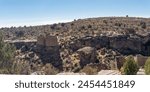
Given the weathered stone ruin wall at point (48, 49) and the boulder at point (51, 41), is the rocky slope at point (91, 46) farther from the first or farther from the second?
the boulder at point (51, 41)

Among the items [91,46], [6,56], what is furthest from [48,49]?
[6,56]

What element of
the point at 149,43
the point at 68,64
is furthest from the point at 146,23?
the point at 68,64

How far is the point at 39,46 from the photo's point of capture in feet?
164

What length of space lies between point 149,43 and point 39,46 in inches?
570

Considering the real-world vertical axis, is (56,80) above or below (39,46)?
above

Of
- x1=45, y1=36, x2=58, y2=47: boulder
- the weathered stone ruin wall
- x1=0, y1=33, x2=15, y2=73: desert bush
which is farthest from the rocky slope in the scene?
x1=0, y1=33, x2=15, y2=73: desert bush

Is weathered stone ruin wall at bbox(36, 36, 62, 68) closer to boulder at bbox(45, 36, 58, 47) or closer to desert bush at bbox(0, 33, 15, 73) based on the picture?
boulder at bbox(45, 36, 58, 47)

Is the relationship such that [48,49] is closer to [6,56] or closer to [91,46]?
[91,46]

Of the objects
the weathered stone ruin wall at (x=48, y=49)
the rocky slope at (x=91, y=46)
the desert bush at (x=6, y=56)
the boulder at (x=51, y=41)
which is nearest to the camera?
the desert bush at (x=6, y=56)


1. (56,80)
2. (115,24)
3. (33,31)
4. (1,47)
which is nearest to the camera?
(56,80)

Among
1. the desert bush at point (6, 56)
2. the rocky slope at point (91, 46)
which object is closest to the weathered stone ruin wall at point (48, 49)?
the rocky slope at point (91, 46)

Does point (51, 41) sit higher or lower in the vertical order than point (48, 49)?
higher

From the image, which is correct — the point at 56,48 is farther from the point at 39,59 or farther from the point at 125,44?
the point at 125,44

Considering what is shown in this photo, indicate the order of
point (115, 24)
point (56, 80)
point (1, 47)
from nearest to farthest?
point (56, 80) → point (1, 47) → point (115, 24)
